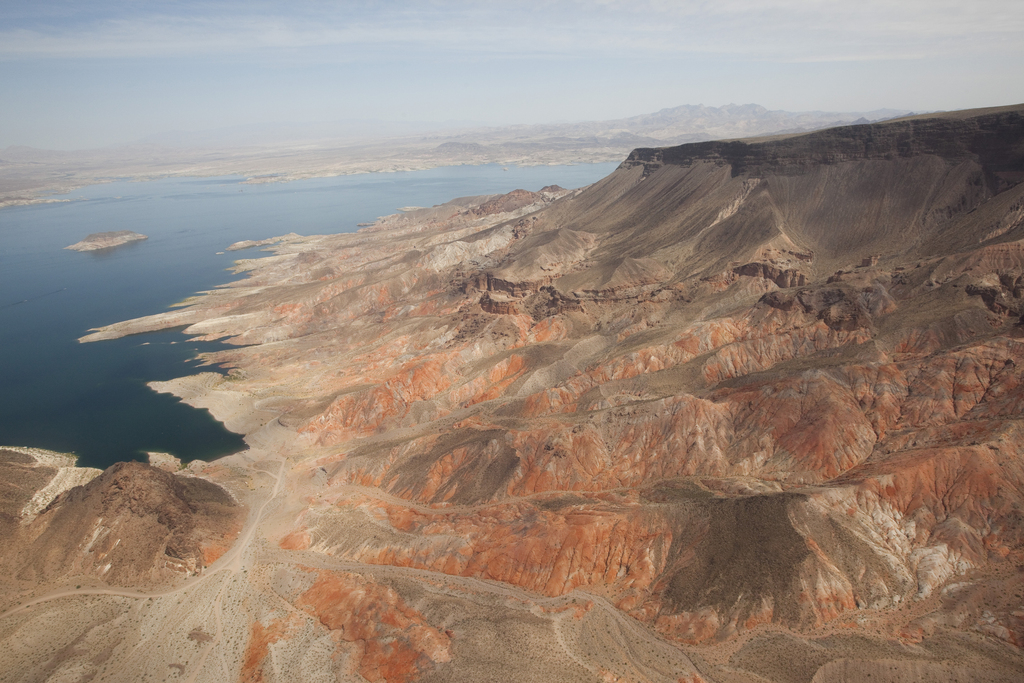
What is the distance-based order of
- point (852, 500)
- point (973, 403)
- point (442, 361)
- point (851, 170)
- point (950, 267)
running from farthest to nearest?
point (851, 170), point (442, 361), point (950, 267), point (973, 403), point (852, 500)

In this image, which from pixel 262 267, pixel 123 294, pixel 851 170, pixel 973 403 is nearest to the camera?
pixel 973 403

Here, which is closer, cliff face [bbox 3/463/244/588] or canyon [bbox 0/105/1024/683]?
canyon [bbox 0/105/1024/683]

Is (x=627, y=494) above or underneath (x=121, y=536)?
above

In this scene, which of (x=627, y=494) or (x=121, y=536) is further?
(x=627, y=494)

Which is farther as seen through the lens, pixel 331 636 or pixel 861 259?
pixel 861 259

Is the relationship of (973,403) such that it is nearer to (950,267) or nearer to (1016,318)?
(1016,318)

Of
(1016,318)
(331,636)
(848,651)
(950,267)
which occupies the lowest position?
(331,636)

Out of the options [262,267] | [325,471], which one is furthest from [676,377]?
[262,267]

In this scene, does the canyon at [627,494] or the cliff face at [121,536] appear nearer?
the canyon at [627,494]
